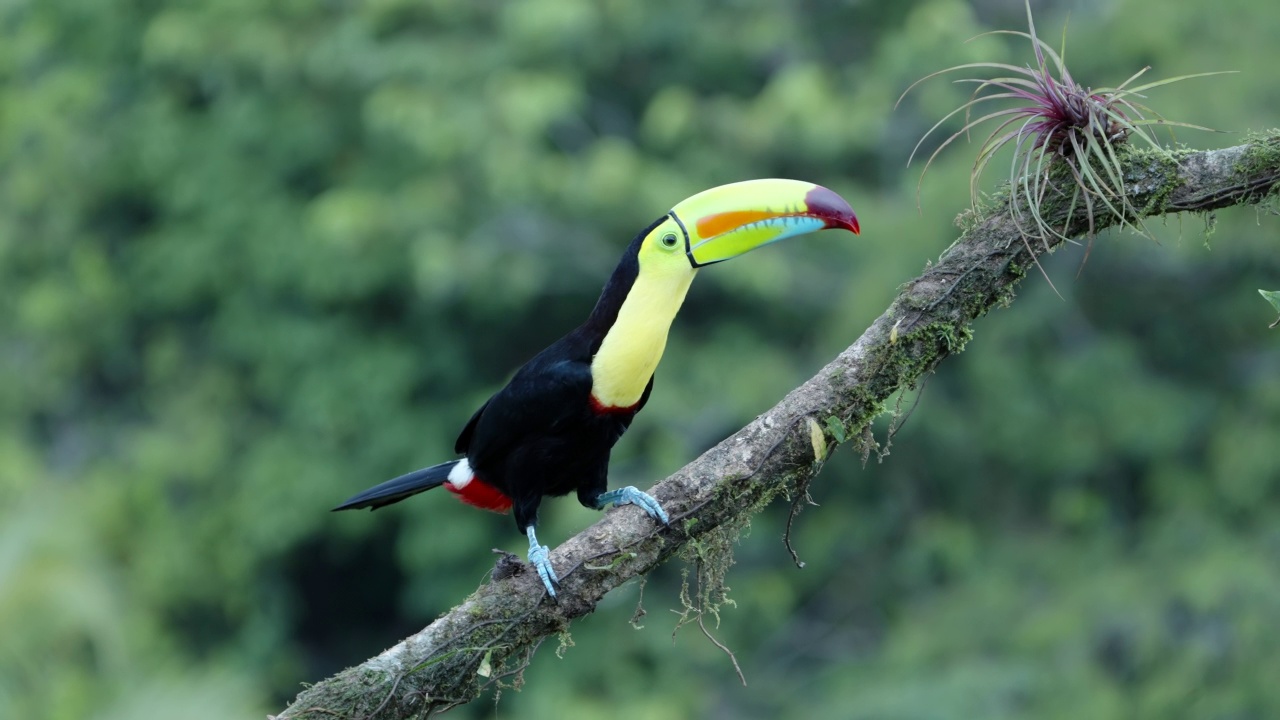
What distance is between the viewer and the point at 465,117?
7590mm

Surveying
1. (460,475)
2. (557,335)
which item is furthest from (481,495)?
Answer: (557,335)

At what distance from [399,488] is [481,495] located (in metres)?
0.20

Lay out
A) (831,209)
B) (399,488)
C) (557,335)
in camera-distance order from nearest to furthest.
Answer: (831,209) → (399,488) → (557,335)

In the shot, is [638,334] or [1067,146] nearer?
[1067,146]

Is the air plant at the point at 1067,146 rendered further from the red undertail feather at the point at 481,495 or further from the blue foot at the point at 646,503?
the red undertail feather at the point at 481,495

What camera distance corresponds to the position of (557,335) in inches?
335

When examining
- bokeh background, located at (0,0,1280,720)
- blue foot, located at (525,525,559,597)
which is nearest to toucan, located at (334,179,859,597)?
blue foot, located at (525,525,559,597)

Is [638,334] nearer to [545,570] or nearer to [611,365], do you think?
[611,365]

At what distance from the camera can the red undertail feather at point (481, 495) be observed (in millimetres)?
3289

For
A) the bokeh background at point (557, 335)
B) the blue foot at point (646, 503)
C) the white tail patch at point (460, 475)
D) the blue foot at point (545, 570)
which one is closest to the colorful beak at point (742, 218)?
the blue foot at point (646, 503)

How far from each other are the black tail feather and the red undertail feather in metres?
0.04

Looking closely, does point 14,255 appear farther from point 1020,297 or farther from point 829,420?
point 829,420

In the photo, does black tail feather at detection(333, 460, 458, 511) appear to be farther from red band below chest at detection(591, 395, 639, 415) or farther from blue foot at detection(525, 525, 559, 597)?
blue foot at detection(525, 525, 559, 597)

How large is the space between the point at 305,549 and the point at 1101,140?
7.17 metres
